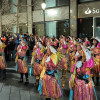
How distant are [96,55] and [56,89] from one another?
353 centimetres

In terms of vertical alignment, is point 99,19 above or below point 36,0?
below

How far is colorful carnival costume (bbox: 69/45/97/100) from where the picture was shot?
4469 mm

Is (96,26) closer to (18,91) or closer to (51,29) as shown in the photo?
(51,29)

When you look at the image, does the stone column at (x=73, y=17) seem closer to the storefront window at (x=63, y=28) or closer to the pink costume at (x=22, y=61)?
the storefront window at (x=63, y=28)

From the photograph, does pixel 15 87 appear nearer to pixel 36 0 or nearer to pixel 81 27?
pixel 81 27

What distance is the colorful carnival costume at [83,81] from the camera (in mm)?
4469

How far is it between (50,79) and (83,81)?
0.91m

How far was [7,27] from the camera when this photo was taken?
2300 cm

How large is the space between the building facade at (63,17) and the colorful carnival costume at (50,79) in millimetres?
11301

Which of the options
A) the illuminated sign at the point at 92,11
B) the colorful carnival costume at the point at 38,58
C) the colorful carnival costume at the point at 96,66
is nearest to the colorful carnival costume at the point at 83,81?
the colorful carnival costume at the point at 38,58

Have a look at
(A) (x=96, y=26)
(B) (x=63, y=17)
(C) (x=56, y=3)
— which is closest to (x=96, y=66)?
(A) (x=96, y=26)

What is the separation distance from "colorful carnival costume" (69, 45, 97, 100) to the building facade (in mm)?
11815

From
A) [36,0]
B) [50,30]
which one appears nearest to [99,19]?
[50,30]

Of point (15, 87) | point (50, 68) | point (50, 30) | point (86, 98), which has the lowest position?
point (15, 87)
